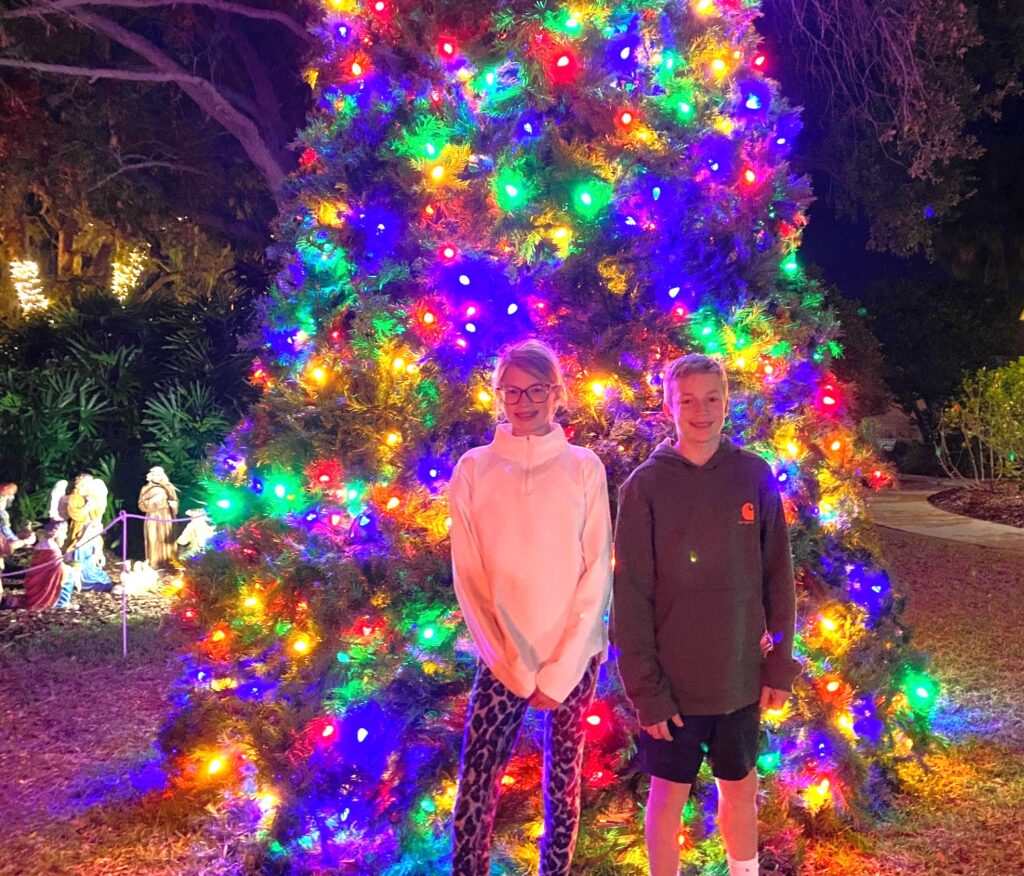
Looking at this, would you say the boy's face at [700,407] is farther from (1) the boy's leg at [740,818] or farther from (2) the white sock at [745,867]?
(2) the white sock at [745,867]

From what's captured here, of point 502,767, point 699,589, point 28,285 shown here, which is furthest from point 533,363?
point 28,285

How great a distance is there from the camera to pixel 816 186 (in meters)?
12.8

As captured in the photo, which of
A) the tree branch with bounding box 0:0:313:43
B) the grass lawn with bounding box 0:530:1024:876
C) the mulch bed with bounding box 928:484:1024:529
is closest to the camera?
the grass lawn with bounding box 0:530:1024:876

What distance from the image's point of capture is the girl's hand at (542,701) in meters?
2.48

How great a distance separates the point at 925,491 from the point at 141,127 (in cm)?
1244

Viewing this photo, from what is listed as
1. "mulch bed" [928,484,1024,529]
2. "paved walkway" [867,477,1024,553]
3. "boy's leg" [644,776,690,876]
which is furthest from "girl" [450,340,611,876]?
"mulch bed" [928,484,1024,529]

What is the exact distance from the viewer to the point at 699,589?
8.05 feet

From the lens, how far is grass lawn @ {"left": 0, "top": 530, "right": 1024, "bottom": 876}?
3348mm

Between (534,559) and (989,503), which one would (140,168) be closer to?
(534,559)

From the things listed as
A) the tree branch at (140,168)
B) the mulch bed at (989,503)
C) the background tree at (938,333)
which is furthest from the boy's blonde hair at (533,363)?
the background tree at (938,333)

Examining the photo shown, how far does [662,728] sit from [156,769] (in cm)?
288

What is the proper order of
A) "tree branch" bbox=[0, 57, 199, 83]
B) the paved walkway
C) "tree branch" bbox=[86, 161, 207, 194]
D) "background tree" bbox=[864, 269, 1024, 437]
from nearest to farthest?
"tree branch" bbox=[0, 57, 199, 83] < the paved walkway < "tree branch" bbox=[86, 161, 207, 194] < "background tree" bbox=[864, 269, 1024, 437]

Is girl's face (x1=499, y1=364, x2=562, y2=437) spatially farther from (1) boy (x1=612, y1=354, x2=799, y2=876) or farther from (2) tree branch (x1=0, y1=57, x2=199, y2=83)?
(2) tree branch (x1=0, y1=57, x2=199, y2=83)

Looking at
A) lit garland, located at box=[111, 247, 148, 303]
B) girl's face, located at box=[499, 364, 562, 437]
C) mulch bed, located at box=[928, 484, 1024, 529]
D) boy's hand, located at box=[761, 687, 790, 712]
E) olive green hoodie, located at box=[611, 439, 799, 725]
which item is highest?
lit garland, located at box=[111, 247, 148, 303]
